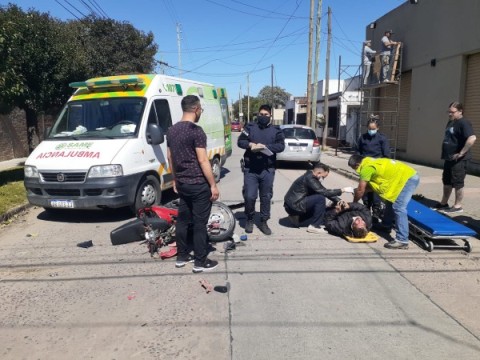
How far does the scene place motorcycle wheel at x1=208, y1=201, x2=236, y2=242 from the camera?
5.88m

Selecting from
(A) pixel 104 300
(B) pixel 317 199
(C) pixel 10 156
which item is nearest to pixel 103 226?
(A) pixel 104 300

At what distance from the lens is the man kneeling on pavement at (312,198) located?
632cm

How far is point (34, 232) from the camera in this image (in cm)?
670

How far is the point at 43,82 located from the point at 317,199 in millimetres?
10275

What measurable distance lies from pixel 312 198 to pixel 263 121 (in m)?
1.38

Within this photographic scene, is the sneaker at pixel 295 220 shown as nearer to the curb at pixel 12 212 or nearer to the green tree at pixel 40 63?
the curb at pixel 12 212

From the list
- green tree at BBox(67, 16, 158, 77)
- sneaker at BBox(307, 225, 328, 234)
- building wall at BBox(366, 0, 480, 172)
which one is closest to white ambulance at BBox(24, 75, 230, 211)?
sneaker at BBox(307, 225, 328, 234)

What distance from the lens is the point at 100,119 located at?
24.6ft

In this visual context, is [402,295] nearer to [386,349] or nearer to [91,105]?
[386,349]

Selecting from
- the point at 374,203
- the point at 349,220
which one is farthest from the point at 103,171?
the point at 374,203

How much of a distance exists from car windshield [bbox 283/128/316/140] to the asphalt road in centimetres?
886

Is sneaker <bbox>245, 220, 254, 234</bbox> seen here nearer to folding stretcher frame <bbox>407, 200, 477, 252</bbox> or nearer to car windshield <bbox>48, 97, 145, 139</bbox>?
folding stretcher frame <bbox>407, 200, 477, 252</bbox>

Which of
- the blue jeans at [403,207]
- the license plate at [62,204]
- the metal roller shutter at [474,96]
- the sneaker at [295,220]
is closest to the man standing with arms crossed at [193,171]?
the sneaker at [295,220]

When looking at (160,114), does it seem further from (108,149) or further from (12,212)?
(12,212)
